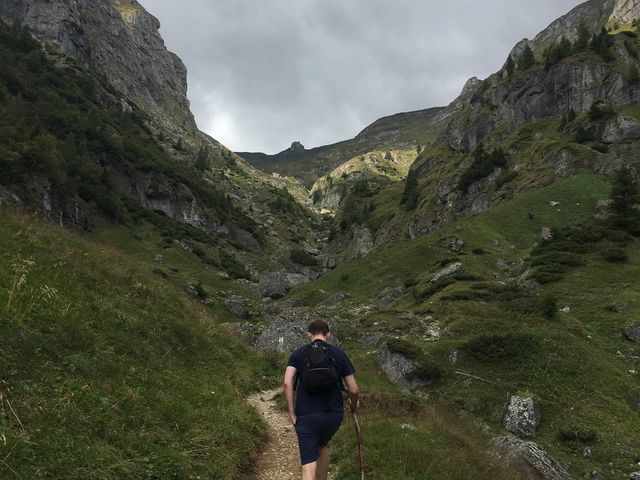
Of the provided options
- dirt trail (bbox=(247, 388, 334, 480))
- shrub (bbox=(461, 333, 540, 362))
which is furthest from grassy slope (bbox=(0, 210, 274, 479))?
shrub (bbox=(461, 333, 540, 362))

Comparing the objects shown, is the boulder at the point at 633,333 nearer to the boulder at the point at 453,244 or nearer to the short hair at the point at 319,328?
the short hair at the point at 319,328

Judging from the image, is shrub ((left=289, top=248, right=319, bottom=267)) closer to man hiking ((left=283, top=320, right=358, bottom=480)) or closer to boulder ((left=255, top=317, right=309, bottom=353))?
boulder ((left=255, top=317, right=309, bottom=353))

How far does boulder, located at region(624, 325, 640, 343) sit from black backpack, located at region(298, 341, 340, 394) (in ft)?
85.5

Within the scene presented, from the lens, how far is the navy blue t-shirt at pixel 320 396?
711 cm

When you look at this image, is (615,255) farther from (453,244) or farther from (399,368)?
(399,368)

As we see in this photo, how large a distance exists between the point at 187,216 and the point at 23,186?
162 ft

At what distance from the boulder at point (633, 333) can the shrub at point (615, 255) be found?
1208cm

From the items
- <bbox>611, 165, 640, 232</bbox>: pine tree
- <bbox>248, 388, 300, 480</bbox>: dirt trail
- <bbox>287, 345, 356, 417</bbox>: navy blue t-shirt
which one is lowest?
<bbox>248, 388, 300, 480</bbox>: dirt trail

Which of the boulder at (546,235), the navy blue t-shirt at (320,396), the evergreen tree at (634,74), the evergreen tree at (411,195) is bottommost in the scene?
the navy blue t-shirt at (320,396)

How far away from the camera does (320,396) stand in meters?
7.14

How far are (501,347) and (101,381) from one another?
21253 mm

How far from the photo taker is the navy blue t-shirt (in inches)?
280

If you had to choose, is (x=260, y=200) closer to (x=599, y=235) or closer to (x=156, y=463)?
(x=599, y=235)

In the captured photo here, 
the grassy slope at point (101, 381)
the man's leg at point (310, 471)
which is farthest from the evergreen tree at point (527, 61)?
the man's leg at point (310, 471)
